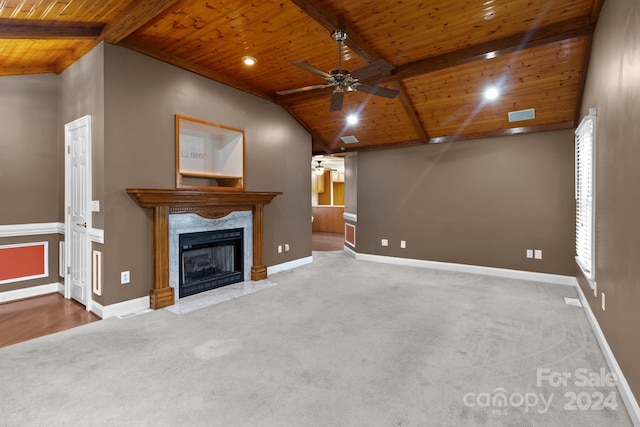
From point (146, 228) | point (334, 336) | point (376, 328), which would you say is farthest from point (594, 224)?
point (146, 228)

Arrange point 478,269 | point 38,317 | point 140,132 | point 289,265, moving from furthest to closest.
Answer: point 289,265, point 478,269, point 140,132, point 38,317

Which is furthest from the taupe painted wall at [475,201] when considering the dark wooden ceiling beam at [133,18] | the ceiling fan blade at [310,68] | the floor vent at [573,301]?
the dark wooden ceiling beam at [133,18]

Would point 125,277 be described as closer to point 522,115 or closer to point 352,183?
point 352,183

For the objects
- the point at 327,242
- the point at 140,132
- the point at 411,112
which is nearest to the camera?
the point at 140,132

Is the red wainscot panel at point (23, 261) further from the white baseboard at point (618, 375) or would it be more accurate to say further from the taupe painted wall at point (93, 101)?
the white baseboard at point (618, 375)

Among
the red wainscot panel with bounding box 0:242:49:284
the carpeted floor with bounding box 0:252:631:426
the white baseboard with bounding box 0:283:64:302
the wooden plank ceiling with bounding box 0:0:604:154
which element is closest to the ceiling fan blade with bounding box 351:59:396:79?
the wooden plank ceiling with bounding box 0:0:604:154

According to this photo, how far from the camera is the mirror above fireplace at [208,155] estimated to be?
423 centimetres

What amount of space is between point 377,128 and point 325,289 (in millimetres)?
3054

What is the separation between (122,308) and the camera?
11.5ft

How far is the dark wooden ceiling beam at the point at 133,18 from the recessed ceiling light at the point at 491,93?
385 cm

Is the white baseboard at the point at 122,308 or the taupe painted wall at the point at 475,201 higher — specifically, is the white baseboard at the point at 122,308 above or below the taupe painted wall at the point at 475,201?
below

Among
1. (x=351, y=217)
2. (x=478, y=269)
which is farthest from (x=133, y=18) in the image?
(x=478, y=269)

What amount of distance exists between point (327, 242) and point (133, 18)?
7.18 meters

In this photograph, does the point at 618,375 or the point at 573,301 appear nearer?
the point at 618,375
